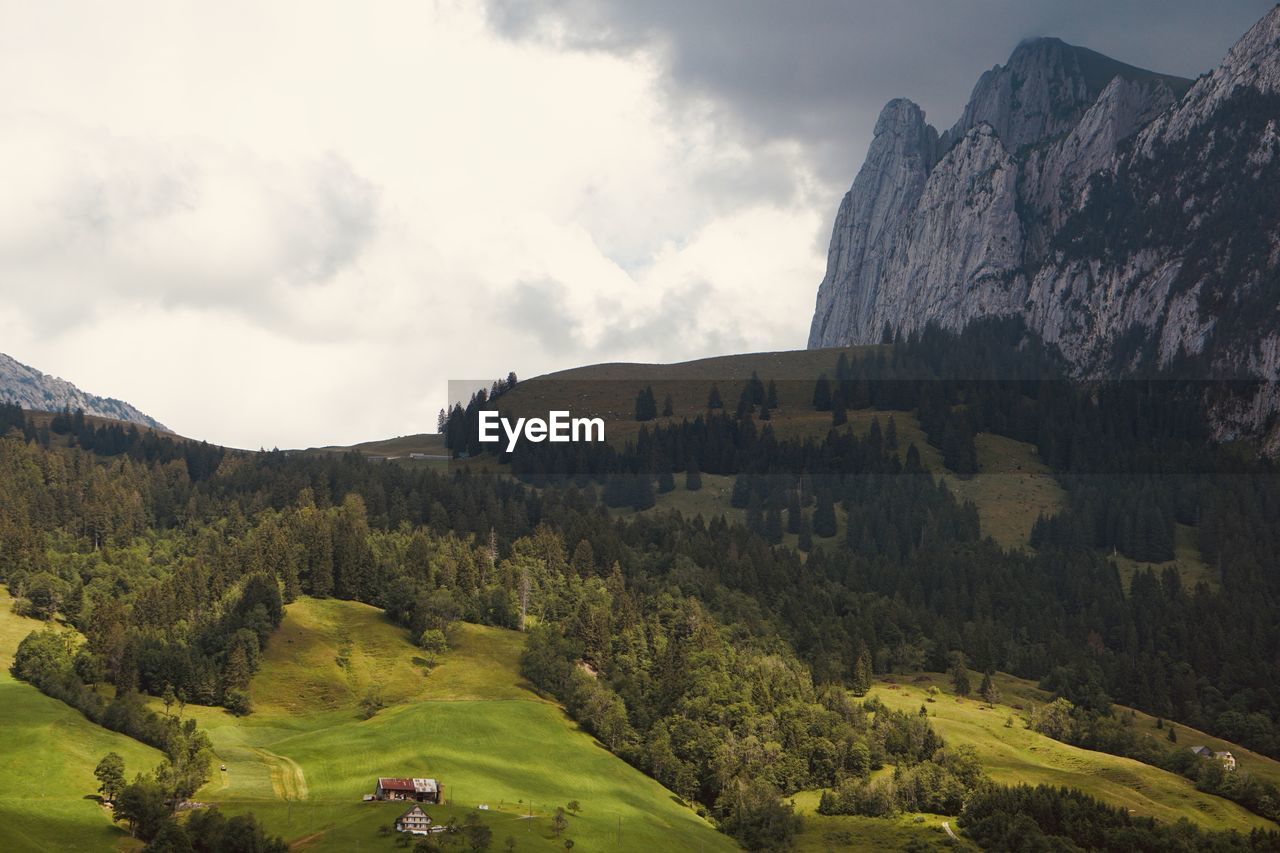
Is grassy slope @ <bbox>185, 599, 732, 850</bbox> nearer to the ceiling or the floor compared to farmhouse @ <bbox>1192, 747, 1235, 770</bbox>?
nearer to the ceiling

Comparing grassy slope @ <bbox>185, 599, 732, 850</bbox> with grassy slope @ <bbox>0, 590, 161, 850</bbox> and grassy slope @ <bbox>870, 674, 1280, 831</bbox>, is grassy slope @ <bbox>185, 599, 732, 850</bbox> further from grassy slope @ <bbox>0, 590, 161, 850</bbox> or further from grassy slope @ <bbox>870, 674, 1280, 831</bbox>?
grassy slope @ <bbox>870, 674, 1280, 831</bbox>

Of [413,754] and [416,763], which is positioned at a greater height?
[413,754]

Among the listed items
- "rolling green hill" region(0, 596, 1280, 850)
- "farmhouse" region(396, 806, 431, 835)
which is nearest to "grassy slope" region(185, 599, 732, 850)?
"rolling green hill" region(0, 596, 1280, 850)

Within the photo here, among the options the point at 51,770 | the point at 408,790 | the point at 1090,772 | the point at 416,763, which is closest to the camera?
the point at 51,770

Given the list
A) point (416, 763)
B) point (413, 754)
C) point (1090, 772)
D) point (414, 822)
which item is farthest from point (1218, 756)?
point (414, 822)

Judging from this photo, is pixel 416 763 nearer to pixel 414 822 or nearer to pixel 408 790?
pixel 408 790
